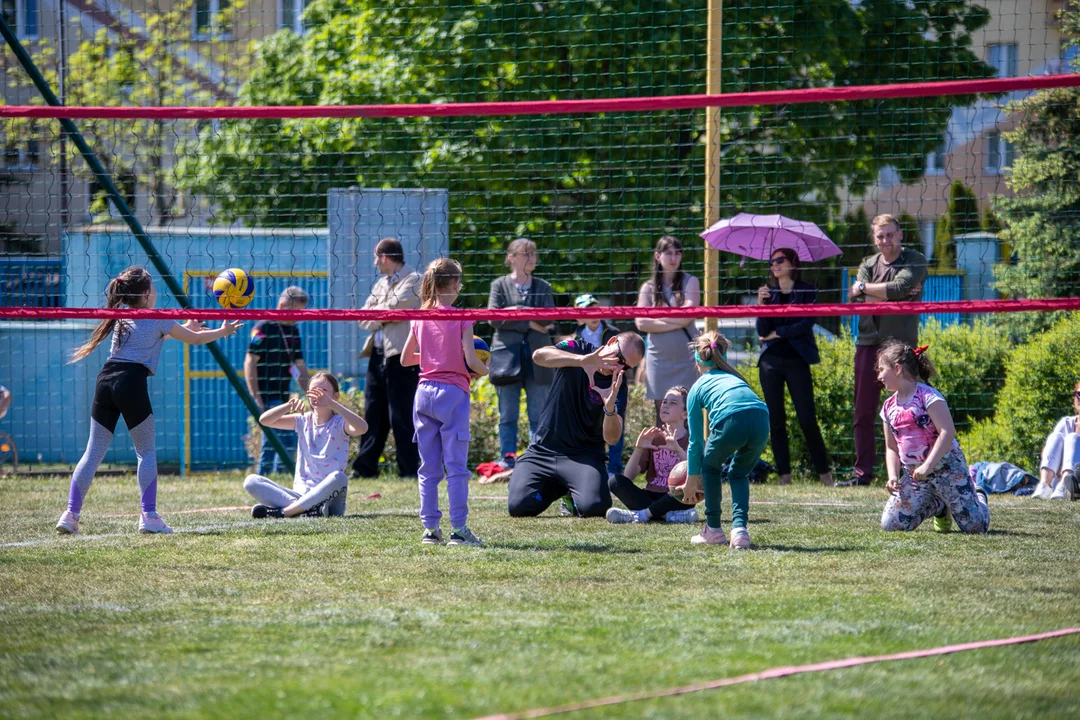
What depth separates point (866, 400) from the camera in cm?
1031

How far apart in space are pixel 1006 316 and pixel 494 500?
970 centimetres

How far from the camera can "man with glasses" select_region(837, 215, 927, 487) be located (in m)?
9.79

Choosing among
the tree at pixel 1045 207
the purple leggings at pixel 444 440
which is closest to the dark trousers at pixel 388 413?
the purple leggings at pixel 444 440

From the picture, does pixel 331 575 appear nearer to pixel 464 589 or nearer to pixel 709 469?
pixel 464 589

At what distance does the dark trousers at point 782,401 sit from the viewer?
1053 cm

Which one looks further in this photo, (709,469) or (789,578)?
(709,469)

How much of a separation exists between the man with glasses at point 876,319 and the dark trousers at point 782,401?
13.8 inches

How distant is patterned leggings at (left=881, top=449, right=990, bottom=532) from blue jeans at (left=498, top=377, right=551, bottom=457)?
4002 millimetres

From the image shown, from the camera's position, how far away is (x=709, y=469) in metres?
7.01

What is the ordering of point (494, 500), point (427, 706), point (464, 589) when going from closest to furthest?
point (427, 706) < point (464, 589) < point (494, 500)

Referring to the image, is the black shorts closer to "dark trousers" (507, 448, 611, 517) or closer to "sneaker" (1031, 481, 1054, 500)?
"dark trousers" (507, 448, 611, 517)

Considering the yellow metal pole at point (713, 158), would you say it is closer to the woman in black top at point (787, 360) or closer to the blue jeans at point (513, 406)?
the woman in black top at point (787, 360)

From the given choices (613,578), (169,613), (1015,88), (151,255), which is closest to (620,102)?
(1015,88)

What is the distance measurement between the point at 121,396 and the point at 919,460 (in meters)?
5.08
